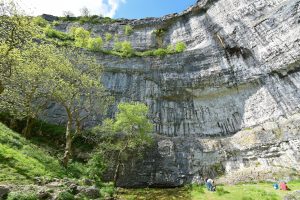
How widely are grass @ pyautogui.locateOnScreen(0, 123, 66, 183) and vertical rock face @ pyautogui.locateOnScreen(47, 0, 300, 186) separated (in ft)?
35.8

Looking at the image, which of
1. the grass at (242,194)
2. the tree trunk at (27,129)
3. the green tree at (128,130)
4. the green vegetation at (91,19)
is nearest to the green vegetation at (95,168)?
the green tree at (128,130)

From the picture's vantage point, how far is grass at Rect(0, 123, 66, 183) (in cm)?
1697

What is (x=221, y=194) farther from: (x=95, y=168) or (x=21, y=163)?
(x=21, y=163)

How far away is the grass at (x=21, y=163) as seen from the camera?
16969 mm

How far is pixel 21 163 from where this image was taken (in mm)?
19234

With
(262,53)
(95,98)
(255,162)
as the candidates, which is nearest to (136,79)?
(95,98)

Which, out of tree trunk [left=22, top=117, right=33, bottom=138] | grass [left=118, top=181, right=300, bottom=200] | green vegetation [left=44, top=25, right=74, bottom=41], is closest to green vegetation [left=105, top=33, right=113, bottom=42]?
green vegetation [left=44, top=25, right=74, bottom=41]

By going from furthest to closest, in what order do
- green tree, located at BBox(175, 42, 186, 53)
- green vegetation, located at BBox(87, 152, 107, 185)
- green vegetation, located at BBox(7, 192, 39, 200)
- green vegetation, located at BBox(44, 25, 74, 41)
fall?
1. green vegetation, located at BBox(44, 25, 74, 41)
2. green tree, located at BBox(175, 42, 186, 53)
3. green vegetation, located at BBox(87, 152, 107, 185)
4. green vegetation, located at BBox(7, 192, 39, 200)

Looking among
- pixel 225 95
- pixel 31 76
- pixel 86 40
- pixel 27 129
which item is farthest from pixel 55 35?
pixel 225 95

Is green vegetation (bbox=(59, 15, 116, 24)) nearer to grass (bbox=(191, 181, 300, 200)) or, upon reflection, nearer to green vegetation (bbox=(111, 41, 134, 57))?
green vegetation (bbox=(111, 41, 134, 57))

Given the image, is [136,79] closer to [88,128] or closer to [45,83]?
[88,128]

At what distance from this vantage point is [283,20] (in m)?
39.6

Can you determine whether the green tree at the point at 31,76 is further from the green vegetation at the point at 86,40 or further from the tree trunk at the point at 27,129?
the green vegetation at the point at 86,40

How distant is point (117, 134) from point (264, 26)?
25344mm
